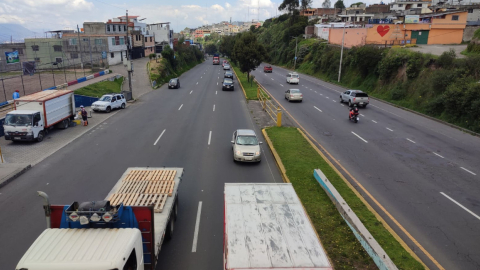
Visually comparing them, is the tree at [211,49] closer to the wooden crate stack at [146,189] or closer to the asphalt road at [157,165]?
the asphalt road at [157,165]

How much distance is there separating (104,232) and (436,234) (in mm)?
9843

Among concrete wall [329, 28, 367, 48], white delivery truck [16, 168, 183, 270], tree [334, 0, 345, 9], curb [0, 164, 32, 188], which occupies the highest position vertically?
tree [334, 0, 345, 9]

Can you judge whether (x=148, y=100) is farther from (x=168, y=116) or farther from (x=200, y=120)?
(x=200, y=120)

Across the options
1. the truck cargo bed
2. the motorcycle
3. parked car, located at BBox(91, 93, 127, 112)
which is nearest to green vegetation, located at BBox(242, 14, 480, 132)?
the motorcycle

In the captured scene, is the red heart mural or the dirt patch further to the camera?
the red heart mural

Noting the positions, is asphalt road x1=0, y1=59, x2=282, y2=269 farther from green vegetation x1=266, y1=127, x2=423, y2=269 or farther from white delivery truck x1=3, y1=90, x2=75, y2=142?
white delivery truck x1=3, y1=90, x2=75, y2=142

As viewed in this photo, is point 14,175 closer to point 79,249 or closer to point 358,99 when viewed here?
point 79,249

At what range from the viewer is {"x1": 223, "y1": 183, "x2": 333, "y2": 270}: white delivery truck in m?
5.93

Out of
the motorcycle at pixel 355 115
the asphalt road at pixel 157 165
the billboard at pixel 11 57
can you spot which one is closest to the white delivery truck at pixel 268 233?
the asphalt road at pixel 157 165

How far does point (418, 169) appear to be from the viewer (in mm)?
15695

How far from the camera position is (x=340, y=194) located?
1227cm

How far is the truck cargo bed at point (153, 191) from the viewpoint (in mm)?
8819

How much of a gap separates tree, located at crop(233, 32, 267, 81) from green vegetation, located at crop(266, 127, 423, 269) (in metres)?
32.4

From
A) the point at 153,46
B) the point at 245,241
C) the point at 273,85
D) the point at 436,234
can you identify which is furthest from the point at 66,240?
the point at 153,46
